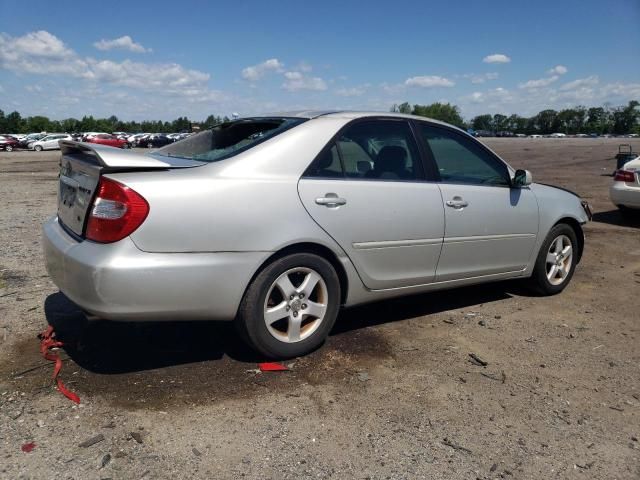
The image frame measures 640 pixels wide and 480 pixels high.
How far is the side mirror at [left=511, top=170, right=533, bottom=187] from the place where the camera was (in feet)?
15.5

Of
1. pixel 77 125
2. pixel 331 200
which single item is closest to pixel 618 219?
pixel 331 200

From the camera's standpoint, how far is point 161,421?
9.53ft

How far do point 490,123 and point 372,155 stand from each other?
567ft

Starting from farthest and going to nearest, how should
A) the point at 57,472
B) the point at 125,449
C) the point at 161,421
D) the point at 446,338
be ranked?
the point at 446,338 < the point at 161,421 < the point at 125,449 < the point at 57,472

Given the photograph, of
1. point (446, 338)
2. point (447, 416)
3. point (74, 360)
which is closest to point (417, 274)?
point (446, 338)

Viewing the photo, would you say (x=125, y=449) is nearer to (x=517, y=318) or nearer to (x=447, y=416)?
(x=447, y=416)

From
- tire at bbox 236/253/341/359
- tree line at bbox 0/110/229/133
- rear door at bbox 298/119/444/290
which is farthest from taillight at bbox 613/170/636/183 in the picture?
tree line at bbox 0/110/229/133

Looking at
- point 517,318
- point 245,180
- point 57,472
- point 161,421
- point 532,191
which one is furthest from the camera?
point 532,191

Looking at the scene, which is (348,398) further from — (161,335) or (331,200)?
(161,335)

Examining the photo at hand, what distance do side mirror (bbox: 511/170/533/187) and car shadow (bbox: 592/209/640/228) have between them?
5545 millimetres

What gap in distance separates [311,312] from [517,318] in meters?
1.97

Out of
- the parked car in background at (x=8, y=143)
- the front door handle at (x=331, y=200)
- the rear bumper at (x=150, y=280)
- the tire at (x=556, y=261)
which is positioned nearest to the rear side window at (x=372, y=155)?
the front door handle at (x=331, y=200)

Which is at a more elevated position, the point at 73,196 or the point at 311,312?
the point at 73,196

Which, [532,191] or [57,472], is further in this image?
[532,191]
